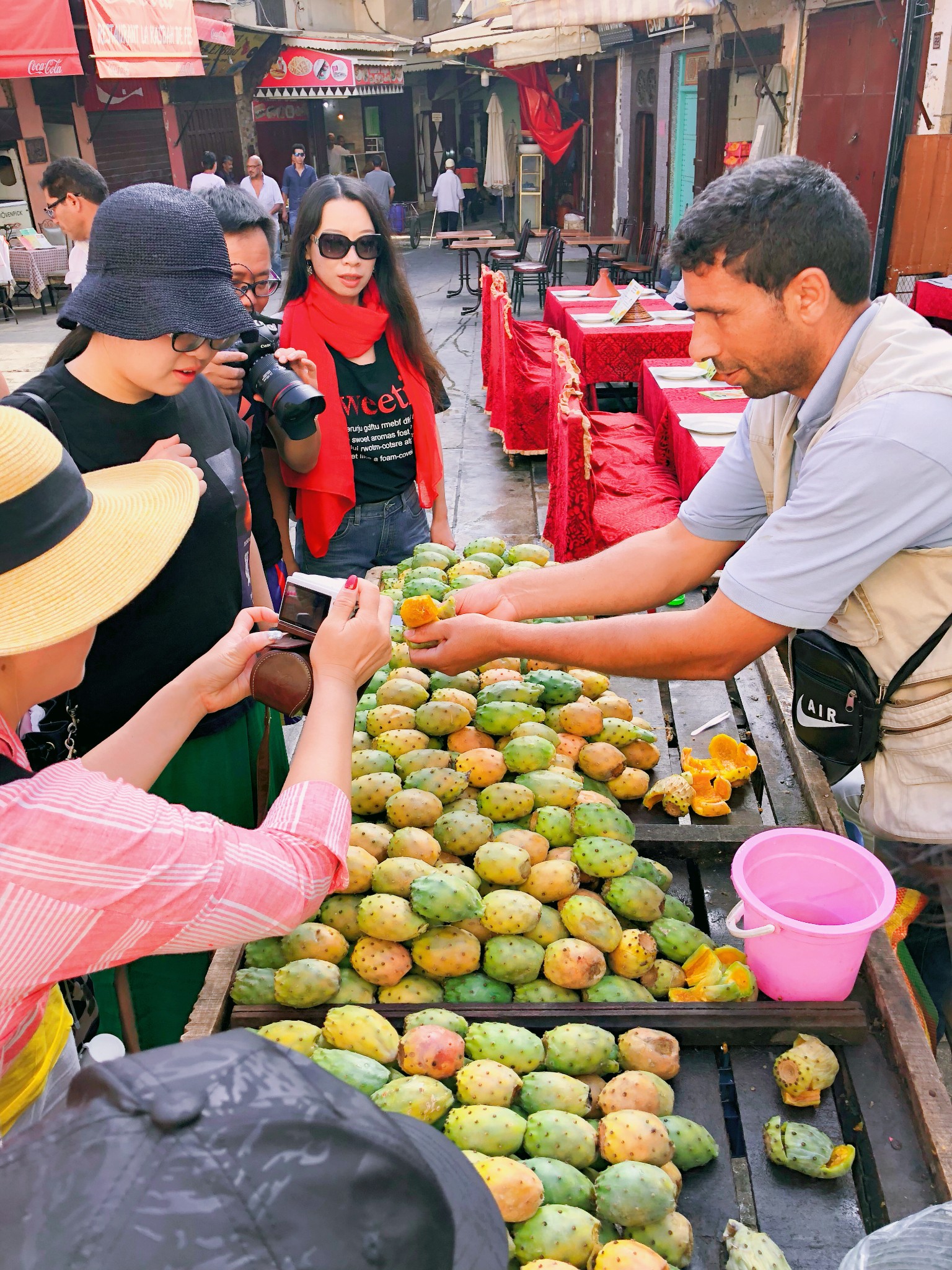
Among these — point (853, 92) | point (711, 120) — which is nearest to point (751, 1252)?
point (853, 92)

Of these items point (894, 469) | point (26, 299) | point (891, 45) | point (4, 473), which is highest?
point (891, 45)

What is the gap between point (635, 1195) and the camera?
1.33 m

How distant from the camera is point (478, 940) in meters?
1.81

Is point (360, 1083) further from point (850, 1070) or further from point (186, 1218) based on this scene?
point (186, 1218)

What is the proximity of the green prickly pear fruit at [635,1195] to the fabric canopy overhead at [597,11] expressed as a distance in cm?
1036

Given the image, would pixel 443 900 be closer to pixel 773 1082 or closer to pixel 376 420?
pixel 773 1082

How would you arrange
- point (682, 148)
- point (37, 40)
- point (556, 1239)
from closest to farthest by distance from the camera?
point (556, 1239) → point (37, 40) → point (682, 148)

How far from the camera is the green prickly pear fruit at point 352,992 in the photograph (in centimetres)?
169

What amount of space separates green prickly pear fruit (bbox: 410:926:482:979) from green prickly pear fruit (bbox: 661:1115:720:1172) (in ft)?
1.42

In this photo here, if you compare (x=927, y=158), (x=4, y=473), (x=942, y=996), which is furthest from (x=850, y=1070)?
(x=927, y=158)

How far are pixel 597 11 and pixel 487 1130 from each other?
11.0m

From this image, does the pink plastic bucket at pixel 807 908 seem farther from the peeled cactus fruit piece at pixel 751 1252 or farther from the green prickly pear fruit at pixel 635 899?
the peeled cactus fruit piece at pixel 751 1252

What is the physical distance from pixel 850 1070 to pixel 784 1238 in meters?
0.31

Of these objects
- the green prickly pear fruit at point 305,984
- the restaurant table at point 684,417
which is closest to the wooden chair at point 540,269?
the restaurant table at point 684,417
